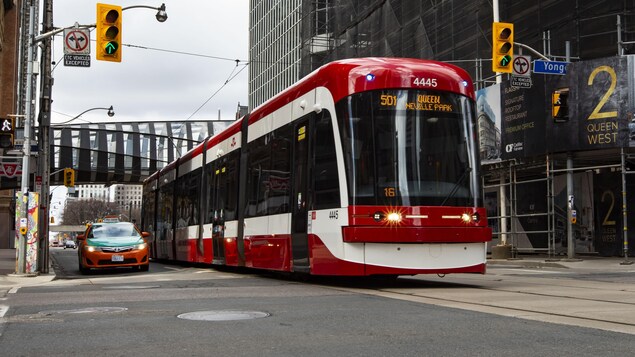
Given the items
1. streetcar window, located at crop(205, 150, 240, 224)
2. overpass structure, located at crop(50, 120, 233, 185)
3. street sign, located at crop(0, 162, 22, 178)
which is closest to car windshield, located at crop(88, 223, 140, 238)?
streetcar window, located at crop(205, 150, 240, 224)

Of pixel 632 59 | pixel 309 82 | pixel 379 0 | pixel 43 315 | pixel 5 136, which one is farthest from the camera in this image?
pixel 379 0

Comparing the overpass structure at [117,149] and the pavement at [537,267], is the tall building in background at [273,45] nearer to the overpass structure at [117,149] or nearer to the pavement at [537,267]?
the overpass structure at [117,149]

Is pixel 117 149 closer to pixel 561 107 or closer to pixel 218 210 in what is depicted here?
pixel 218 210

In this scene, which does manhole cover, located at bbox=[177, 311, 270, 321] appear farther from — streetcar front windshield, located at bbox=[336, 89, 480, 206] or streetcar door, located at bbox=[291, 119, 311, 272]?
streetcar door, located at bbox=[291, 119, 311, 272]

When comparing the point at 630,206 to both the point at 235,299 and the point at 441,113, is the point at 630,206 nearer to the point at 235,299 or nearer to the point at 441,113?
the point at 441,113

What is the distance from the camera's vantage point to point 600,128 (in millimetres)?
24547

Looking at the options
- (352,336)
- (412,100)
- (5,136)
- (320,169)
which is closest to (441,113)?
(412,100)

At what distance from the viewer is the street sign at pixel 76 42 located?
57.8 feet

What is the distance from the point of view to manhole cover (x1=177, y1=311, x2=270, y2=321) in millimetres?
7578

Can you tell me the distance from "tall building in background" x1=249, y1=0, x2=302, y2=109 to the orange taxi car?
63971mm

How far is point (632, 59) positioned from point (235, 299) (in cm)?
1948

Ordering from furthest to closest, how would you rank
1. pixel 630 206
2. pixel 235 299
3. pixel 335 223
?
pixel 630 206
pixel 335 223
pixel 235 299

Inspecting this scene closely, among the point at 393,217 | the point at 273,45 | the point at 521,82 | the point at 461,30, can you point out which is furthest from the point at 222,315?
the point at 273,45

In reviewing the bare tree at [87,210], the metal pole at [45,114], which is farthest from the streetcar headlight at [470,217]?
the bare tree at [87,210]
